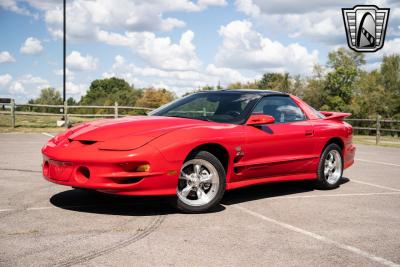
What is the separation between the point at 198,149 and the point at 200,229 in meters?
0.99

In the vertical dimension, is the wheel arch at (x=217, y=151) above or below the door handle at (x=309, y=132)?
below

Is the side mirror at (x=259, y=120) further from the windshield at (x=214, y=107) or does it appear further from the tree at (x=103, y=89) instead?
the tree at (x=103, y=89)

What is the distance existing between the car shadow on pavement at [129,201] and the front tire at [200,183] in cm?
15

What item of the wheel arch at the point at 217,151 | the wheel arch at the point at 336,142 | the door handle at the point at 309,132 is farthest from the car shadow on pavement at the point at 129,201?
the wheel arch at the point at 336,142

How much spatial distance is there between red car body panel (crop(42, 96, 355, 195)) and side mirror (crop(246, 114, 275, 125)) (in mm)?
85

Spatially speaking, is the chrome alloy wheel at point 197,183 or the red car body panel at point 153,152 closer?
the red car body panel at point 153,152

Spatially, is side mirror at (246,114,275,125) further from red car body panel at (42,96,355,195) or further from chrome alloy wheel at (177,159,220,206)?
Answer: chrome alloy wheel at (177,159,220,206)

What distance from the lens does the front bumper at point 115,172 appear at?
4582 millimetres

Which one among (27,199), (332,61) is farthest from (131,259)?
(332,61)

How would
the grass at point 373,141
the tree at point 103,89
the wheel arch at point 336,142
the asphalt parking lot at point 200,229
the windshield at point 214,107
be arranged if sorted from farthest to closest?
the tree at point 103,89 < the grass at point 373,141 < the wheel arch at point 336,142 < the windshield at point 214,107 < the asphalt parking lot at point 200,229

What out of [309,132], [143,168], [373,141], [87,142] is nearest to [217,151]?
[143,168]

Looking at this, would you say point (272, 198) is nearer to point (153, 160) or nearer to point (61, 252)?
point (153, 160)

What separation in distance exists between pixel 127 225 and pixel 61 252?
96 cm

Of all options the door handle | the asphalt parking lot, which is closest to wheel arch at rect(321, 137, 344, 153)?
the door handle
